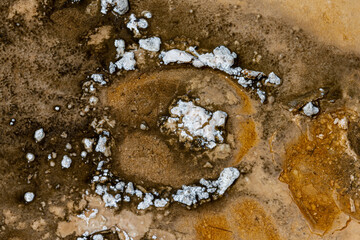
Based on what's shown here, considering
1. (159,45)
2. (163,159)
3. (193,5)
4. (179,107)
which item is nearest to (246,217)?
(163,159)

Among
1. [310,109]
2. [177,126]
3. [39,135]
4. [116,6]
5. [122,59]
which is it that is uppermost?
[116,6]

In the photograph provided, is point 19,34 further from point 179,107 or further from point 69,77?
point 179,107

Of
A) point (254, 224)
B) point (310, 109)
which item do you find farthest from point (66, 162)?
point (310, 109)

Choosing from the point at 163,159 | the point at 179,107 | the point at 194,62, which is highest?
the point at 194,62

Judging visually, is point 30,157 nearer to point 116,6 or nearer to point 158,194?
point 158,194

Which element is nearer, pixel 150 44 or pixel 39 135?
pixel 39 135

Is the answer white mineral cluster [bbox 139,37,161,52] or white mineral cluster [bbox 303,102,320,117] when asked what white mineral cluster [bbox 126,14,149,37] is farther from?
white mineral cluster [bbox 303,102,320,117]

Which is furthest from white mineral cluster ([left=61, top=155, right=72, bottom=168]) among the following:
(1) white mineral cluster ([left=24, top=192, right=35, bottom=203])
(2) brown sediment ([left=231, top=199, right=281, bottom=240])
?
(2) brown sediment ([left=231, top=199, right=281, bottom=240])
